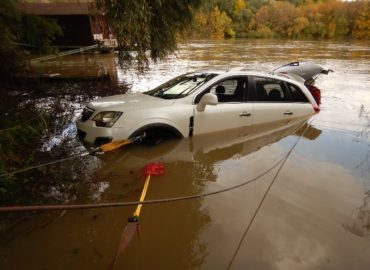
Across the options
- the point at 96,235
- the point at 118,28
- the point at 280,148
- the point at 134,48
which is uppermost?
the point at 118,28

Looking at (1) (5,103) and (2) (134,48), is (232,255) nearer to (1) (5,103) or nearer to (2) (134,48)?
(2) (134,48)

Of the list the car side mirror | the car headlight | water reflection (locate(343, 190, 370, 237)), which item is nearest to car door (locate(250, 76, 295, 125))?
the car side mirror

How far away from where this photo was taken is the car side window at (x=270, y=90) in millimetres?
6422

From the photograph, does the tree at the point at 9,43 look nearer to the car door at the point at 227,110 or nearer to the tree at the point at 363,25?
the car door at the point at 227,110

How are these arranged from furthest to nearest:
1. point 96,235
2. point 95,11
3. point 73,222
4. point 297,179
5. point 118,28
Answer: point 95,11 < point 118,28 < point 297,179 < point 73,222 < point 96,235

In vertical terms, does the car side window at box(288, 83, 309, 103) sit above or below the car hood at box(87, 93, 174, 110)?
below

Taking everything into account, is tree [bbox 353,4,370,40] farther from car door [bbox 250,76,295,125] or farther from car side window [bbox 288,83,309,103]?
car door [bbox 250,76,295,125]

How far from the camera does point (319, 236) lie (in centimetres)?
347

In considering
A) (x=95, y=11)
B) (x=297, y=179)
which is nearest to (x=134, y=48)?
(x=95, y=11)

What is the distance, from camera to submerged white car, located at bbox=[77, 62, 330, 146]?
5297mm

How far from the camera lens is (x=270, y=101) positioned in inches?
260

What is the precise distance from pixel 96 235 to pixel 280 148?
4088mm

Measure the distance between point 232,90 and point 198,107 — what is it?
45.5 inches

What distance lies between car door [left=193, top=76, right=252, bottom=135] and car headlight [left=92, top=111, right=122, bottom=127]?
4.94 ft
